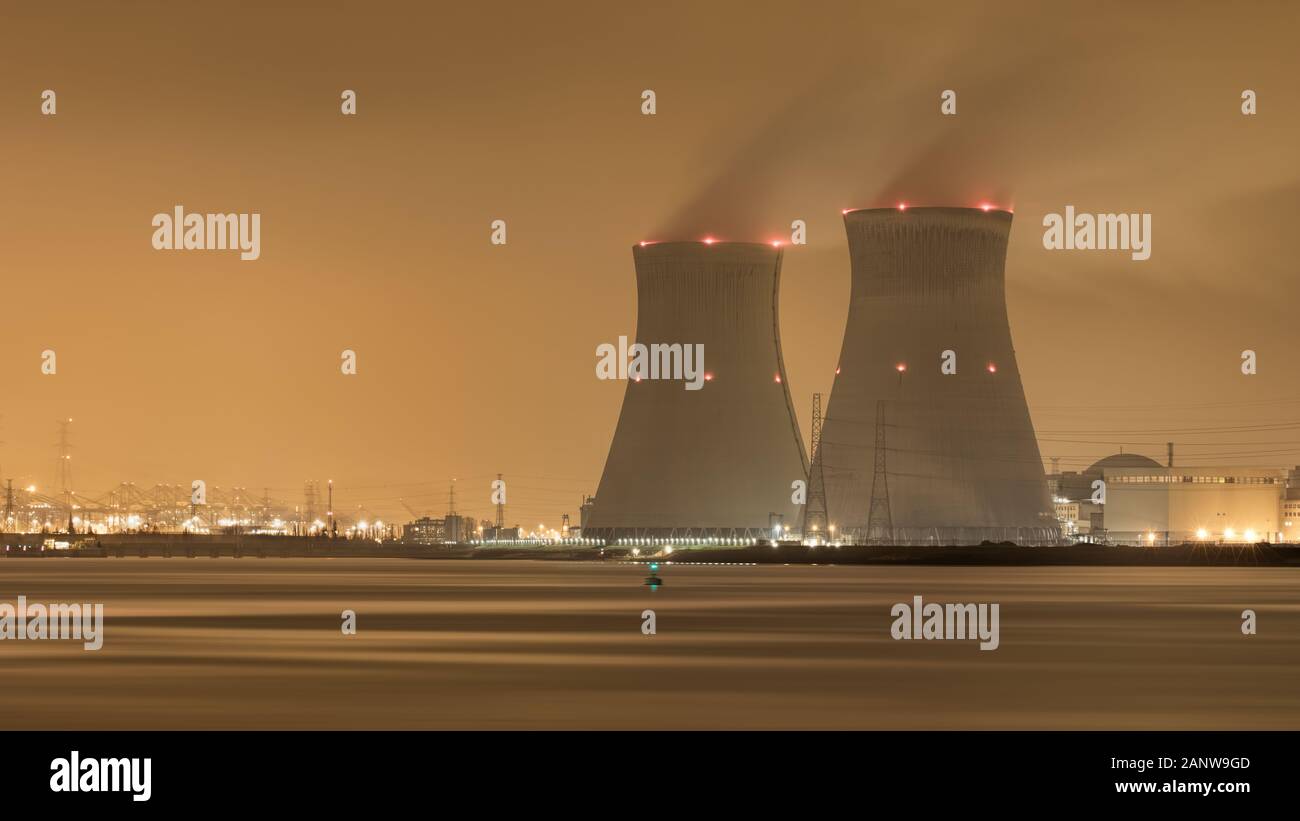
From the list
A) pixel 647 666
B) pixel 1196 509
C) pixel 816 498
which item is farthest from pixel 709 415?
pixel 647 666

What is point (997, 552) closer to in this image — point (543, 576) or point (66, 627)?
point (543, 576)

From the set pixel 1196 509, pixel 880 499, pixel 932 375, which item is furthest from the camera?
pixel 1196 509

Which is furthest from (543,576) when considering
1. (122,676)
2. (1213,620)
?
(122,676)

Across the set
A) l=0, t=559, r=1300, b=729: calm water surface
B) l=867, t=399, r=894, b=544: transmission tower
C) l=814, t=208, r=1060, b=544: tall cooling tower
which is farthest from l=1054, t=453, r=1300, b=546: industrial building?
l=0, t=559, r=1300, b=729: calm water surface

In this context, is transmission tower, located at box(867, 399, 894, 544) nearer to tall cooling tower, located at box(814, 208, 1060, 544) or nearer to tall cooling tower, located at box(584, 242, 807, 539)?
tall cooling tower, located at box(814, 208, 1060, 544)

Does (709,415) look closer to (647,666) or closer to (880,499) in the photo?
(880,499)
